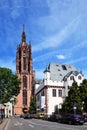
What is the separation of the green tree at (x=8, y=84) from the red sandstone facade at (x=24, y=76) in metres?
62.3

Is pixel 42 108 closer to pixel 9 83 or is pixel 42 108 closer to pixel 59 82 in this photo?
pixel 59 82

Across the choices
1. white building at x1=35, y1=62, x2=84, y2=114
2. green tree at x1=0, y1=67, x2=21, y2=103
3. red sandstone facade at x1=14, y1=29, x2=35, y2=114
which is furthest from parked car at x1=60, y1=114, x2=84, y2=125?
red sandstone facade at x1=14, y1=29, x2=35, y2=114

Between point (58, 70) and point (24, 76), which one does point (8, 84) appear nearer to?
point (58, 70)

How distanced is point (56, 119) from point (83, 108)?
1599 centimetres

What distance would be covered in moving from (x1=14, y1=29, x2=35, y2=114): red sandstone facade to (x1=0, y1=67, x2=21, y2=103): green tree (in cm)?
6234

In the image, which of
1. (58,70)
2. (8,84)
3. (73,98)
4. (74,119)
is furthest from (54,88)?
(74,119)

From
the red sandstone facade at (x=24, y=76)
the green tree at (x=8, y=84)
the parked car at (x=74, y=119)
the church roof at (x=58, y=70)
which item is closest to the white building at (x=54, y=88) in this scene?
the church roof at (x=58, y=70)

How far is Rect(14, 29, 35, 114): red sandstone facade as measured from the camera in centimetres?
15462

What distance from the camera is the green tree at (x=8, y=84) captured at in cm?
8600

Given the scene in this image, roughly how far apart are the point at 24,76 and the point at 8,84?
226 ft

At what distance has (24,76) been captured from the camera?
15575cm

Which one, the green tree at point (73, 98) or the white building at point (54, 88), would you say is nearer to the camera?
the green tree at point (73, 98)

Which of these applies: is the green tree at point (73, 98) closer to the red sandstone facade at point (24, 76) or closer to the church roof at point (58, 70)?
the church roof at point (58, 70)

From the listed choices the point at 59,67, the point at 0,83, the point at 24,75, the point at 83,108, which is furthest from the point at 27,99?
the point at 83,108
